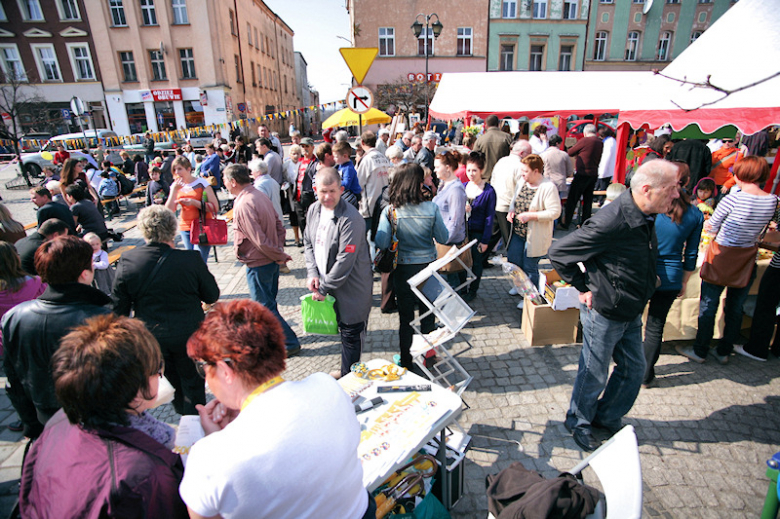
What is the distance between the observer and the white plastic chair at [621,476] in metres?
1.64

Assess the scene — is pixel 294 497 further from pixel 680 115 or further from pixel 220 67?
pixel 220 67

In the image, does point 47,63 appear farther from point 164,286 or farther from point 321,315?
point 321,315

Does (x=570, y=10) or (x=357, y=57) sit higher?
(x=570, y=10)

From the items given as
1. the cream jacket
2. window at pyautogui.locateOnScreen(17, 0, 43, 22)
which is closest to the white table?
the cream jacket

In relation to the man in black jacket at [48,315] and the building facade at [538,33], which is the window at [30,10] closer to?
the building facade at [538,33]

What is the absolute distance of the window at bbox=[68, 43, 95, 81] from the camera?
27.3 metres

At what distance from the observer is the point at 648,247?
2.68m

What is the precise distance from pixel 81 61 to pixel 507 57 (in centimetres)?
3016

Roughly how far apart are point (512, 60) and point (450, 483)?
3403 centimetres

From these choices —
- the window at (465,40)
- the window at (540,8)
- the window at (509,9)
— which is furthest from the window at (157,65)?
the window at (540,8)

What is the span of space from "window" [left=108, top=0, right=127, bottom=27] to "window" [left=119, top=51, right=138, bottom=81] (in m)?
1.77

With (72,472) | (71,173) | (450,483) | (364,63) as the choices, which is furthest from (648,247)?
(71,173)

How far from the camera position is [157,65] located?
27344mm

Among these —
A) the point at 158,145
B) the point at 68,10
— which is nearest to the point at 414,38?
the point at 158,145
